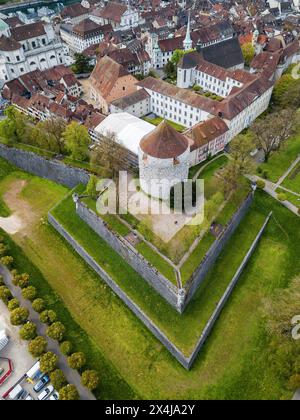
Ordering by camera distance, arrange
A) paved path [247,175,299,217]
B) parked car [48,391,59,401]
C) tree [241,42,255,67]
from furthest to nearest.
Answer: tree [241,42,255,67] < paved path [247,175,299,217] < parked car [48,391,59,401]

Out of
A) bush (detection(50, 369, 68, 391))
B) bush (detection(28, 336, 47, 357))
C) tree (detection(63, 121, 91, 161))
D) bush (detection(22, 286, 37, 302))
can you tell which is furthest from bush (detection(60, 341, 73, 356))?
tree (detection(63, 121, 91, 161))

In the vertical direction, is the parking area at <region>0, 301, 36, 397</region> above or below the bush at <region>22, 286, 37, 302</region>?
below

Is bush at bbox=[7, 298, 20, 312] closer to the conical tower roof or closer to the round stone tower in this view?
the round stone tower

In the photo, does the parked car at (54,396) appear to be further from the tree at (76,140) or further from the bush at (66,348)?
the tree at (76,140)

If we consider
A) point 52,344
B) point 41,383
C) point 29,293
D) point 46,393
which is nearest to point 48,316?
point 52,344

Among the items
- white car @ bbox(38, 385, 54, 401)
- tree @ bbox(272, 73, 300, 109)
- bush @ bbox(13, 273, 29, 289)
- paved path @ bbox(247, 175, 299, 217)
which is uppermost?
tree @ bbox(272, 73, 300, 109)

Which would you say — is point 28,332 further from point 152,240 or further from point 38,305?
point 152,240
